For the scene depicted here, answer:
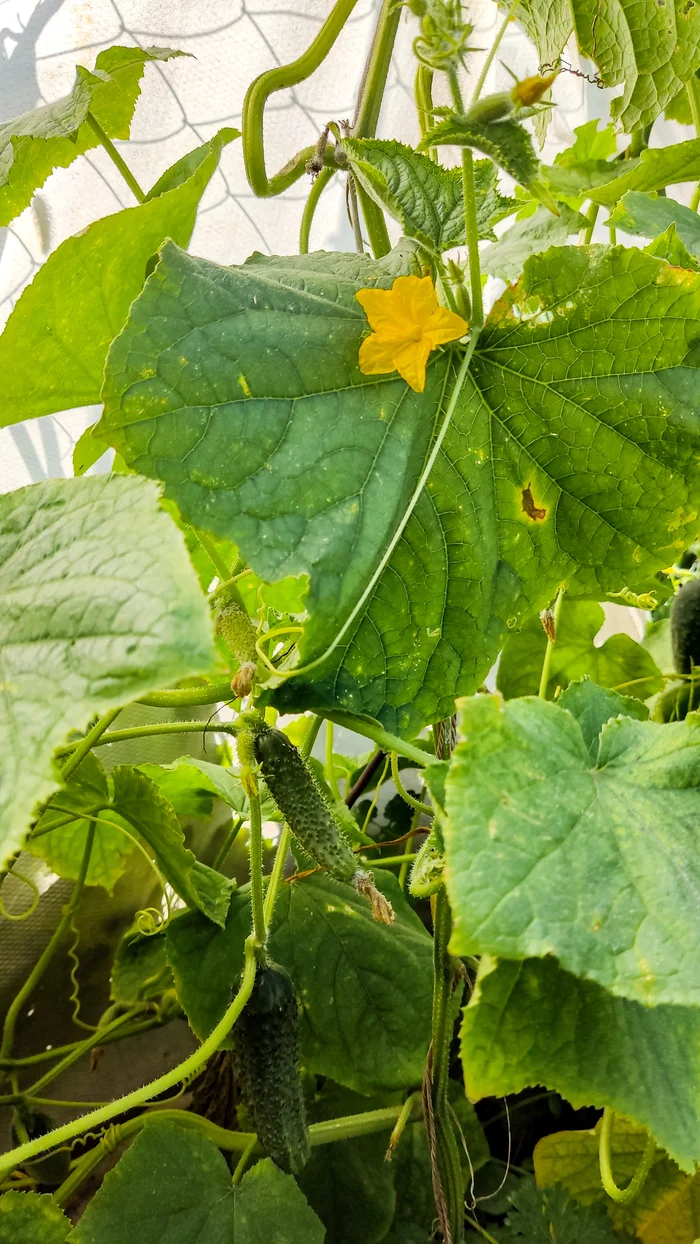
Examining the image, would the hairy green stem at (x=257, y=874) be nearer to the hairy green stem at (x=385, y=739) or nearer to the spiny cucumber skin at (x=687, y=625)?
the hairy green stem at (x=385, y=739)

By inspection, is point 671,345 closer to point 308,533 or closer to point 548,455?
point 548,455

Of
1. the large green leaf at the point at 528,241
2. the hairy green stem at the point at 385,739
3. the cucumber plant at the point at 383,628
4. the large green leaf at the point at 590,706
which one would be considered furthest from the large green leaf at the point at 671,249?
the hairy green stem at the point at 385,739

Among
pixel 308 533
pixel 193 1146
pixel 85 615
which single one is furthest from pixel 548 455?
pixel 193 1146

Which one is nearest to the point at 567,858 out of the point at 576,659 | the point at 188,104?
the point at 576,659

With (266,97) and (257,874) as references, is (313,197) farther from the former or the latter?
(257,874)

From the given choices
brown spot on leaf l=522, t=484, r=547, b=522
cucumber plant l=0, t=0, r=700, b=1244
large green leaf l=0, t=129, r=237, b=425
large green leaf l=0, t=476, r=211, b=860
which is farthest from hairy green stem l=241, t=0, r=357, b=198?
large green leaf l=0, t=476, r=211, b=860

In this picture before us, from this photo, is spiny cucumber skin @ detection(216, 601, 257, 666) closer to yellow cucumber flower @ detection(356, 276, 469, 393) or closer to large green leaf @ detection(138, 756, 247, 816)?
yellow cucumber flower @ detection(356, 276, 469, 393)

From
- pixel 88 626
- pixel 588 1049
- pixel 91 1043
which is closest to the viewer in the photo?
pixel 88 626
